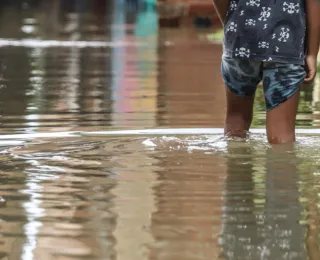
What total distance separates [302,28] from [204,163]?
864 mm

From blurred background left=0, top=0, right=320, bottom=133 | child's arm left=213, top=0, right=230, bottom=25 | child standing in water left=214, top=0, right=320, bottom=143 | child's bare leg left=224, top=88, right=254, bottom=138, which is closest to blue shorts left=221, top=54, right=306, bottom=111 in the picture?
child standing in water left=214, top=0, right=320, bottom=143

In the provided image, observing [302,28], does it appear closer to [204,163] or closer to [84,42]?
[204,163]

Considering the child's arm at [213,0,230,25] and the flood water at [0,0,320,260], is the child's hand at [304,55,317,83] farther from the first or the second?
the child's arm at [213,0,230,25]

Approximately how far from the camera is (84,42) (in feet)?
56.1

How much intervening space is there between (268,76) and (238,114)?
1.31ft

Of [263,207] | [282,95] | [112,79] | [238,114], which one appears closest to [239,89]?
[238,114]

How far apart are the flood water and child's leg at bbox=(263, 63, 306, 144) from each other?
12cm

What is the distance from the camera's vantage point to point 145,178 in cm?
518

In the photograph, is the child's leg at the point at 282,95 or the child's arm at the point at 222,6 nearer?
the child's leg at the point at 282,95

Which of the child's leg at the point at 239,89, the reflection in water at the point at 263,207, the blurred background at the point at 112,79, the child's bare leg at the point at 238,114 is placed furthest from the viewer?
the blurred background at the point at 112,79

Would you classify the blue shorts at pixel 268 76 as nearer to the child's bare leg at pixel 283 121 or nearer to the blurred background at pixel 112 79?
the child's bare leg at pixel 283 121

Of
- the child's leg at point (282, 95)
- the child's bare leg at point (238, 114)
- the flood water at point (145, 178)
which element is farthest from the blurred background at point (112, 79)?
the child's leg at point (282, 95)

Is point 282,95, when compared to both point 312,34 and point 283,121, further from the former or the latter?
point 312,34

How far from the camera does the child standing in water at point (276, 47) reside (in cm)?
576
